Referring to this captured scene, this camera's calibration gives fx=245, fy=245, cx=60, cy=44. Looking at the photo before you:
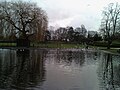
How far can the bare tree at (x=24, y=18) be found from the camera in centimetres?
5831

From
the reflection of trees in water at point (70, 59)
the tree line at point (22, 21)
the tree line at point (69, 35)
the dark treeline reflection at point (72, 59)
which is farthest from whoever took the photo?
the tree line at point (69, 35)

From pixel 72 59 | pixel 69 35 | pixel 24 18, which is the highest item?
pixel 24 18

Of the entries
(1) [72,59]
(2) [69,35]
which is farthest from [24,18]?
(2) [69,35]

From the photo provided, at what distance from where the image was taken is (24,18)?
60281 millimetres

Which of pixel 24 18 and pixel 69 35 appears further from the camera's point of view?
pixel 69 35

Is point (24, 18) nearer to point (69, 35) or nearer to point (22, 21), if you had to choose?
point (22, 21)

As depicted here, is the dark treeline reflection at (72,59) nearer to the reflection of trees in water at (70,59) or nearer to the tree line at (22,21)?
the reflection of trees in water at (70,59)

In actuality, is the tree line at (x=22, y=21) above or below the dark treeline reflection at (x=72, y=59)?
above

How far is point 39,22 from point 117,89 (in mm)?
48940

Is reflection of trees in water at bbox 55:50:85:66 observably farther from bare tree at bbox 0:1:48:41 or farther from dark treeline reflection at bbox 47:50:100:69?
bare tree at bbox 0:1:48:41

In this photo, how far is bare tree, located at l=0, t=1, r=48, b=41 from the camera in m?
58.3

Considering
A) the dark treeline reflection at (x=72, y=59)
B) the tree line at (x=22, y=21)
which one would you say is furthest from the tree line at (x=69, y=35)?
the dark treeline reflection at (x=72, y=59)

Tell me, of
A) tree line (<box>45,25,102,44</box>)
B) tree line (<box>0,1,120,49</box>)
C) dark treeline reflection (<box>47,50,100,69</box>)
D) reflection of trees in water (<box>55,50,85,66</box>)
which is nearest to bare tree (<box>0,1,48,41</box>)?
tree line (<box>0,1,120,49</box>)

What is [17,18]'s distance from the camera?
59.7 meters
